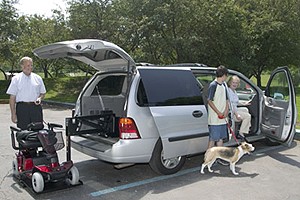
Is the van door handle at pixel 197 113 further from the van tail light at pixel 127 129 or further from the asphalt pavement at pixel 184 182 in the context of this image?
the van tail light at pixel 127 129

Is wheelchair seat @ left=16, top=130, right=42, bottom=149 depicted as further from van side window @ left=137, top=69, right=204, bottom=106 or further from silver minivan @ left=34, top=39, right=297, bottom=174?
van side window @ left=137, top=69, right=204, bottom=106

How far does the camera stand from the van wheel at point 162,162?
186 inches

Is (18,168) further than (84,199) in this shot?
Yes

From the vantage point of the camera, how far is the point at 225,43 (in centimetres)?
1927

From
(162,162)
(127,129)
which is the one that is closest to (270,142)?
(162,162)

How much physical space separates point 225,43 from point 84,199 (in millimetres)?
16852

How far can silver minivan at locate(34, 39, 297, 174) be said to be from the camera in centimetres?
445

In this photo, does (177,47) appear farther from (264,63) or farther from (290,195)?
(290,195)

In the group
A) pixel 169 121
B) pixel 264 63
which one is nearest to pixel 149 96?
pixel 169 121

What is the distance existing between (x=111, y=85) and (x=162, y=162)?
1.68 metres

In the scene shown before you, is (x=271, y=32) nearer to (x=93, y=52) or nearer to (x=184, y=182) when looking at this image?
(x=93, y=52)

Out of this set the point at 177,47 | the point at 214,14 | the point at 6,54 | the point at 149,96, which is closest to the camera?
the point at 149,96

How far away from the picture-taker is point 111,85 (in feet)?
18.3

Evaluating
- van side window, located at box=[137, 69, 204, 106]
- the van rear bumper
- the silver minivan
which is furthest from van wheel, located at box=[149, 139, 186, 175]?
van side window, located at box=[137, 69, 204, 106]
